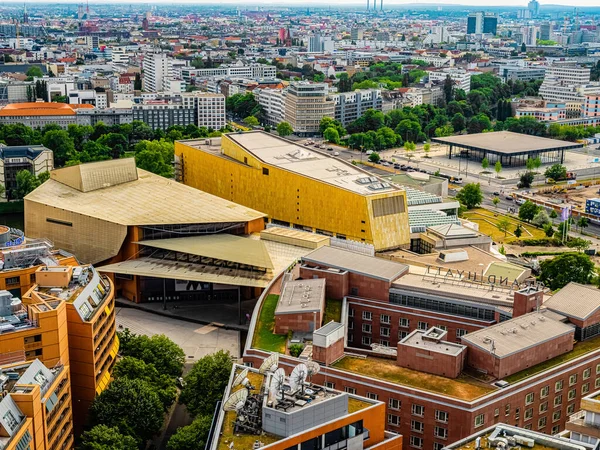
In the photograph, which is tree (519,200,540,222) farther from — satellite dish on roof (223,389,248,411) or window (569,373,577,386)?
satellite dish on roof (223,389,248,411)

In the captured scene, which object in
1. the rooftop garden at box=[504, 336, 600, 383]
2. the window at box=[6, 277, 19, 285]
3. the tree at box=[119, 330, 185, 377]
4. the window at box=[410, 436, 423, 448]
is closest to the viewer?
the window at box=[410, 436, 423, 448]

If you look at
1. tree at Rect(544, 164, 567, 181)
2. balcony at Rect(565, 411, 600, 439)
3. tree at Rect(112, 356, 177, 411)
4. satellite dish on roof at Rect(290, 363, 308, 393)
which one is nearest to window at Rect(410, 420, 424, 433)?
balcony at Rect(565, 411, 600, 439)

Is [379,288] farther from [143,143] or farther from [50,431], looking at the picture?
[143,143]

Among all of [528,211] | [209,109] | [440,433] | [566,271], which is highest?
[440,433]

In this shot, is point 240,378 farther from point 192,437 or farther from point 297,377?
point 192,437

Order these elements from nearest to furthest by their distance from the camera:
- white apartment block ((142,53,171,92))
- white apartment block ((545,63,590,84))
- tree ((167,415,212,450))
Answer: tree ((167,415,212,450))
white apartment block ((142,53,171,92))
white apartment block ((545,63,590,84))

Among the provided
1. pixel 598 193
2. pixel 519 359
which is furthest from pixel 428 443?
pixel 598 193

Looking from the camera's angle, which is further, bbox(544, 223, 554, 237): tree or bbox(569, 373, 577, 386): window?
bbox(544, 223, 554, 237): tree

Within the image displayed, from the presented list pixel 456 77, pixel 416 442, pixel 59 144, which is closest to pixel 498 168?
pixel 59 144
